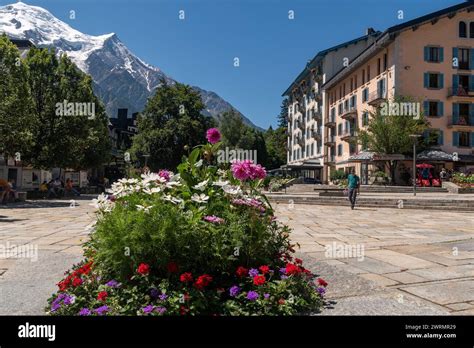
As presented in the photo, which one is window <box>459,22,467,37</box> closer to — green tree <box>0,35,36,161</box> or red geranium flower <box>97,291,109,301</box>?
green tree <box>0,35,36,161</box>

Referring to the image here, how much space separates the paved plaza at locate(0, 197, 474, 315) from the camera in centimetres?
404

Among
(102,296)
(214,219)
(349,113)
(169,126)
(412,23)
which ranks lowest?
(102,296)

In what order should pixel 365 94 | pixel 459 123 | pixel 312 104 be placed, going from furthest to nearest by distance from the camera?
pixel 312 104, pixel 365 94, pixel 459 123

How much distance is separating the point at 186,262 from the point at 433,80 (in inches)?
1571

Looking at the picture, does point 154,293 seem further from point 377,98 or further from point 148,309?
point 377,98

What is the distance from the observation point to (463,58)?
3859 centimetres

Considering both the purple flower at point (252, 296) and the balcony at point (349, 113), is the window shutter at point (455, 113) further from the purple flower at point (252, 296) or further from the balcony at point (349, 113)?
the purple flower at point (252, 296)

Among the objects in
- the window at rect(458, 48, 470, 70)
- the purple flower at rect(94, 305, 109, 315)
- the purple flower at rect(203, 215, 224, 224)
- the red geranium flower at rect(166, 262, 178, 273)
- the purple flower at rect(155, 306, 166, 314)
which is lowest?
the purple flower at rect(94, 305, 109, 315)

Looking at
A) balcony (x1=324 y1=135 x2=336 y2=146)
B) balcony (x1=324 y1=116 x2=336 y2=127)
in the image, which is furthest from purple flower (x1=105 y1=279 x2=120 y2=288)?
balcony (x1=324 y1=116 x2=336 y2=127)

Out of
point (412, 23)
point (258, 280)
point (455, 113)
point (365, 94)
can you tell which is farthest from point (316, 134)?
point (258, 280)

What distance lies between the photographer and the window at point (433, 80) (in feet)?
124

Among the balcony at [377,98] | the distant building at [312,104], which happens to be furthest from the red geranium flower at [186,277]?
the distant building at [312,104]
